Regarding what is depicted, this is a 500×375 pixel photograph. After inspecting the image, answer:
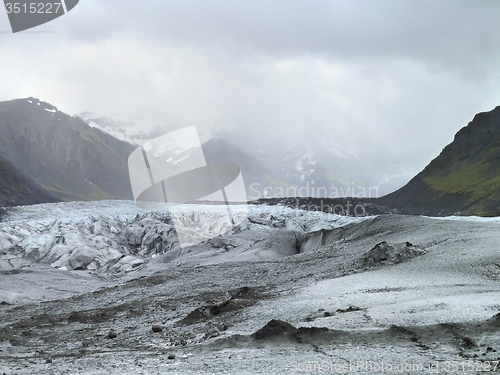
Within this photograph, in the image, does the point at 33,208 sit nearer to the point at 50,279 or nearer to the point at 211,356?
the point at 50,279

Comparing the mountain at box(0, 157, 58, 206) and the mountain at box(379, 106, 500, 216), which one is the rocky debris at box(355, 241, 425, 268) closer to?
the mountain at box(379, 106, 500, 216)

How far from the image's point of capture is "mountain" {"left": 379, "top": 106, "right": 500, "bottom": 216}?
65.6m

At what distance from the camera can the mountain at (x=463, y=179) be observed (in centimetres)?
6556

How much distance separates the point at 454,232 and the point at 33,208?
45439mm

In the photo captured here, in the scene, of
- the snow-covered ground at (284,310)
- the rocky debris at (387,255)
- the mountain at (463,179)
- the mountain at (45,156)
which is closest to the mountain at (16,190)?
the mountain at (45,156)

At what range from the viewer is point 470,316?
24.8 feet

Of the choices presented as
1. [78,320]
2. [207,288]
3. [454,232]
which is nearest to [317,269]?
[207,288]

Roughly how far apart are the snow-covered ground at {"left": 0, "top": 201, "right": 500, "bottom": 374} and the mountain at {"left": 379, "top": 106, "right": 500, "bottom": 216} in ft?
152

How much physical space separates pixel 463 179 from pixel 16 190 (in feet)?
314
